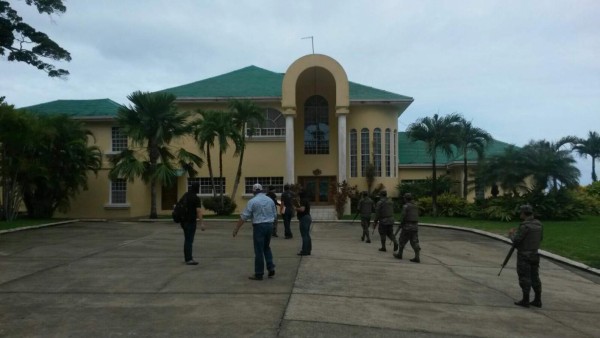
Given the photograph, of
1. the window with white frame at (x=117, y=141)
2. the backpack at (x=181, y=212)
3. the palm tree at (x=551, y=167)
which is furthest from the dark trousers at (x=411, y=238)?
the window with white frame at (x=117, y=141)

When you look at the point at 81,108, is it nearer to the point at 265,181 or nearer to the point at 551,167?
the point at 265,181

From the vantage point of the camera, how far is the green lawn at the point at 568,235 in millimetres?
13922

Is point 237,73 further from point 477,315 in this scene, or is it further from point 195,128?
point 477,315

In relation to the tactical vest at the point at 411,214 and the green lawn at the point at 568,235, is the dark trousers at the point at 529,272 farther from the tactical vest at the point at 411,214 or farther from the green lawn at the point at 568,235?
the green lawn at the point at 568,235

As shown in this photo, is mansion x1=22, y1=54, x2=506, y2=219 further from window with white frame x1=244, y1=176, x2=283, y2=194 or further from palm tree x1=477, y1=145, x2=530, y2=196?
palm tree x1=477, y1=145, x2=530, y2=196

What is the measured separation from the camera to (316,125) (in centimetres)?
3073

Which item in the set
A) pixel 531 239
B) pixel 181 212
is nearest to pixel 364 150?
pixel 181 212

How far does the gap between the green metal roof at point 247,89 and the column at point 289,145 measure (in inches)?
65.5

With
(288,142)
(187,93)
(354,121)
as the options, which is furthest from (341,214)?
(187,93)

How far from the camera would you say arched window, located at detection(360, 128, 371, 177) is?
97.1ft

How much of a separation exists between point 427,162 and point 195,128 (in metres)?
14.8

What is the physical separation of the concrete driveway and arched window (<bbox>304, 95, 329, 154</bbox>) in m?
17.1

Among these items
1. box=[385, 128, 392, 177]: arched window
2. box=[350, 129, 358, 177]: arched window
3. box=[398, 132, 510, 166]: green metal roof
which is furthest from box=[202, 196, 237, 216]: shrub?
box=[398, 132, 510, 166]: green metal roof

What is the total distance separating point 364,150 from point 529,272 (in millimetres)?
21739
